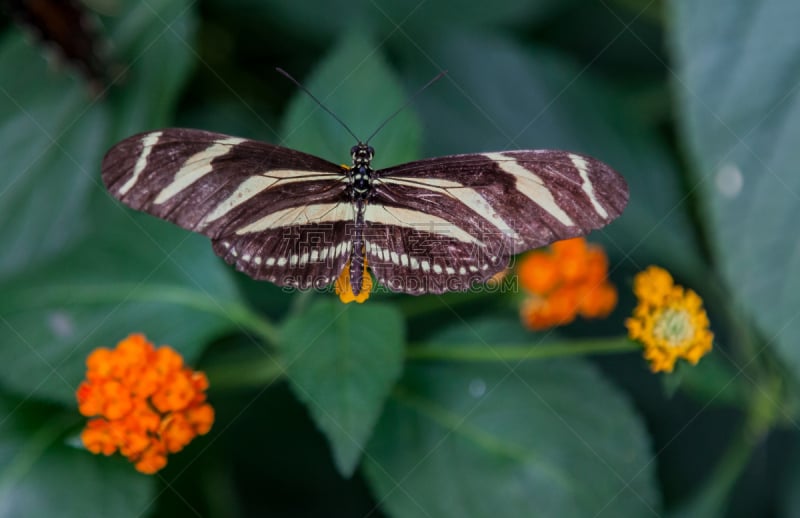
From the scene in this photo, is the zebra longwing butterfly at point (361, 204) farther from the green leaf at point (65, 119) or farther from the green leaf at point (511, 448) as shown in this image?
the green leaf at point (65, 119)

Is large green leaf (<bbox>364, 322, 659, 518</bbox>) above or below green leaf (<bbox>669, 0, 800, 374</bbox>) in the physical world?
below

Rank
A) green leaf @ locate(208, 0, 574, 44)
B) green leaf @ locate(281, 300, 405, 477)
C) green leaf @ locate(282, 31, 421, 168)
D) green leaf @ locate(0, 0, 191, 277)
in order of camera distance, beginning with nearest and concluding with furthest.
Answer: green leaf @ locate(281, 300, 405, 477) → green leaf @ locate(282, 31, 421, 168) → green leaf @ locate(0, 0, 191, 277) → green leaf @ locate(208, 0, 574, 44)

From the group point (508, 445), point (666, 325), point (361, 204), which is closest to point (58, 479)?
point (361, 204)

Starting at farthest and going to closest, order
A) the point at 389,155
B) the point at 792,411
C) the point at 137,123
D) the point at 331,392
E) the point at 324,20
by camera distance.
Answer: the point at 324,20 < the point at 137,123 < the point at 792,411 < the point at 389,155 < the point at 331,392

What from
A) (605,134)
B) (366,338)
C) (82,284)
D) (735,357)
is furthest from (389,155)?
(735,357)

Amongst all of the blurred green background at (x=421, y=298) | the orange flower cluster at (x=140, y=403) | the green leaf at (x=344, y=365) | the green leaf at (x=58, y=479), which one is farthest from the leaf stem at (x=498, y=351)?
the green leaf at (x=58, y=479)

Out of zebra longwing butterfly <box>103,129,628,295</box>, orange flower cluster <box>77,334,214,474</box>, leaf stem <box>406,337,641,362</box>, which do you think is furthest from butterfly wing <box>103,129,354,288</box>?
leaf stem <box>406,337,641,362</box>

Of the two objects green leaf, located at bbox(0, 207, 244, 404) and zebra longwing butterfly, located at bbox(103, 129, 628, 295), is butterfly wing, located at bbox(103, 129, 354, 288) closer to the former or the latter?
zebra longwing butterfly, located at bbox(103, 129, 628, 295)

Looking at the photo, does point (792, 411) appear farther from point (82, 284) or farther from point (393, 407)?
point (82, 284)
